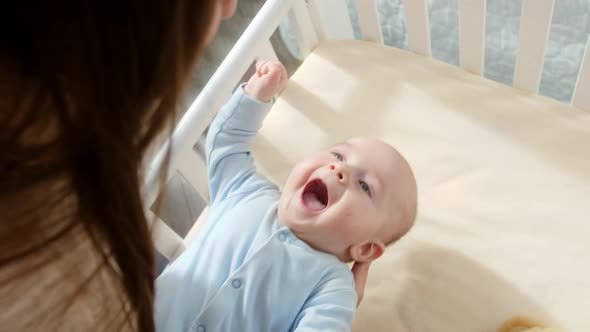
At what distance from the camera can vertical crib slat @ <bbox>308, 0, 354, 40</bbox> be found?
1.14 metres

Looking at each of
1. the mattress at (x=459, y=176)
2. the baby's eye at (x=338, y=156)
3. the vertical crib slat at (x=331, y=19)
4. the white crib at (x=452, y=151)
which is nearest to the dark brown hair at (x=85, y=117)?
the white crib at (x=452, y=151)

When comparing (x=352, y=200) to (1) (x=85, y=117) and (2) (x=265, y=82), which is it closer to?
(2) (x=265, y=82)

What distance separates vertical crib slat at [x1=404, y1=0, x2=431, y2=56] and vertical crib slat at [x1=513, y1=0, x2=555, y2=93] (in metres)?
0.16

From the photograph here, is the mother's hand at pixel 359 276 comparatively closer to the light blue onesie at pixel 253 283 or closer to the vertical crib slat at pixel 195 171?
the light blue onesie at pixel 253 283

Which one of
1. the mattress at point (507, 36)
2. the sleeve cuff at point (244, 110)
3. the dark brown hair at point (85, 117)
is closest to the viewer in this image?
the dark brown hair at point (85, 117)

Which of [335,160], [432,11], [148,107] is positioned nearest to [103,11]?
[148,107]

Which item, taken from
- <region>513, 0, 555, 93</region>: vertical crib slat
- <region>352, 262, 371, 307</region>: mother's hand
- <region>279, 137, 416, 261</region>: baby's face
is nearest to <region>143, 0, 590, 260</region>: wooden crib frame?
<region>513, 0, 555, 93</region>: vertical crib slat

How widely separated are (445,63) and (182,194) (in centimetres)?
62

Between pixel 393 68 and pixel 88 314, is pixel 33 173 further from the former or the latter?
pixel 393 68

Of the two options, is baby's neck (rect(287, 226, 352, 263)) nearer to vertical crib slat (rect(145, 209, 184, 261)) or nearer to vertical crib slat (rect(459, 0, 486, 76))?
vertical crib slat (rect(145, 209, 184, 261))

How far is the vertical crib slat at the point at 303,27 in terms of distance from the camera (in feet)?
3.59

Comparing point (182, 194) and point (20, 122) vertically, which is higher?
point (20, 122)

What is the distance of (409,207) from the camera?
85 cm

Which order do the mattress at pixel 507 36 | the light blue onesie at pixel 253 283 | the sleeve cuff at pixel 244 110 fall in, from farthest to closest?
1. the mattress at pixel 507 36
2. the sleeve cuff at pixel 244 110
3. the light blue onesie at pixel 253 283
